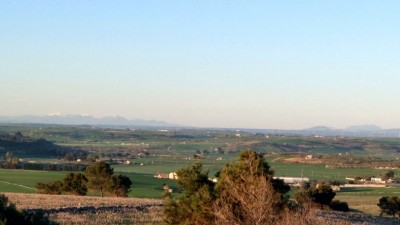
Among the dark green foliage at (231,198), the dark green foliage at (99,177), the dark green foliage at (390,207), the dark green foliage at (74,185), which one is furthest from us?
the dark green foliage at (99,177)

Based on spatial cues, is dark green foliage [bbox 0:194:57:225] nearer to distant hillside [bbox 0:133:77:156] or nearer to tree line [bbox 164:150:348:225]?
tree line [bbox 164:150:348:225]

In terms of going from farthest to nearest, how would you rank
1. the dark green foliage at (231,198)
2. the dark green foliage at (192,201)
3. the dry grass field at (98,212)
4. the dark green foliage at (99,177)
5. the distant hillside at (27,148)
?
1. the distant hillside at (27,148)
2. the dark green foliage at (99,177)
3. the dry grass field at (98,212)
4. the dark green foliage at (192,201)
5. the dark green foliage at (231,198)

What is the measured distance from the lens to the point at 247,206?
21.1m

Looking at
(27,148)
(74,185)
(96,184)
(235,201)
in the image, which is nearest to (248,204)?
(235,201)

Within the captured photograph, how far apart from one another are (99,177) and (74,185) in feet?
7.15

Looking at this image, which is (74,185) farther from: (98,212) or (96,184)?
(98,212)

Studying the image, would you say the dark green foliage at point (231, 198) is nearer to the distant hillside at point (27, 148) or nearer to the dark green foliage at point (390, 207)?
the dark green foliage at point (390, 207)

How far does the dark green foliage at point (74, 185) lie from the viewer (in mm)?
56656

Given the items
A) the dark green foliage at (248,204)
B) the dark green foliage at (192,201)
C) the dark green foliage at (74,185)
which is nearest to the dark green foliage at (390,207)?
the dark green foliage at (74,185)

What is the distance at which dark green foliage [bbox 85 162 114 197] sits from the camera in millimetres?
57219

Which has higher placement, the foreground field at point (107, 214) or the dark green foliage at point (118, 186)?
the foreground field at point (107, 214)

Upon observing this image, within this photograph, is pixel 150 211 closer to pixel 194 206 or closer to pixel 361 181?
pixel 194 206

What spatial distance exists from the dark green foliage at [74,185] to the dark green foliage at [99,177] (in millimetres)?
661

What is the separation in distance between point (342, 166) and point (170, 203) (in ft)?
345
